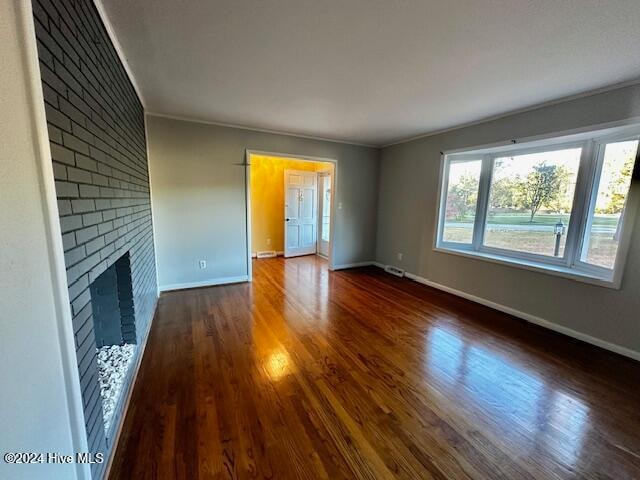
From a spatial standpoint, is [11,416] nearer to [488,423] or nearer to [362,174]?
[488,423]

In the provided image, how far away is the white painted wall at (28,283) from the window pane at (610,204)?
385 cm

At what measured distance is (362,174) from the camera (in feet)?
16.0

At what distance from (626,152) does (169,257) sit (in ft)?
16.6

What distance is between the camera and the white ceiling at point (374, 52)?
1425 mm

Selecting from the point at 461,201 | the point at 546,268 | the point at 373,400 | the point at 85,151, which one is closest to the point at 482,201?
the point at 461,201

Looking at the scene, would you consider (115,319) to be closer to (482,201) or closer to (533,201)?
(482,201)

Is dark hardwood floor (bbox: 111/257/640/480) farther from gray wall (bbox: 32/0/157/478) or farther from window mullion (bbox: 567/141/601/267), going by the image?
window mullion (bbox: 567/141/601/267)

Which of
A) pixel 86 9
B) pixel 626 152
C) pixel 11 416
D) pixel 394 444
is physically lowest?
pixel 394 444

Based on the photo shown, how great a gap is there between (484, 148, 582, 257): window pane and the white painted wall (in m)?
3.98

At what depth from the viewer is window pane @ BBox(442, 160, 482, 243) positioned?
3604 mm

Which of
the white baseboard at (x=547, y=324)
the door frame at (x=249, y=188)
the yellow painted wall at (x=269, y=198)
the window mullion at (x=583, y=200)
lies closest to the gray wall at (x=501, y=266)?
the white baseboard at (x=547, y=324)

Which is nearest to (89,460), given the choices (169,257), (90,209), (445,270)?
(90,209)

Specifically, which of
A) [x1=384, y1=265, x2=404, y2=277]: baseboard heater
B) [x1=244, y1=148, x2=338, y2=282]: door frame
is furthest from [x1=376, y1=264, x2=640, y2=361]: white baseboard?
[x1=244, y1=148, x2=338, y2=282]: door frame

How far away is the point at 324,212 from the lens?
5844 mm
